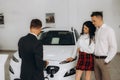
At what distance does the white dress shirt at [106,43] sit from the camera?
5141mm

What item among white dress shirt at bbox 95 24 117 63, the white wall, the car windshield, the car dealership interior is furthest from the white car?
the white wall

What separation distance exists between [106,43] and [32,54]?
4.80ft

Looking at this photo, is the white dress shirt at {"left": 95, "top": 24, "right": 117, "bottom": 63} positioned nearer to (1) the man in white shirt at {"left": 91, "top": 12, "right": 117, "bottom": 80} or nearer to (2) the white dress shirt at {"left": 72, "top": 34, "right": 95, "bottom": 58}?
(1) the man in white shirt at {"left": 91, "top": 12, "right": 117, "bottom": 80}

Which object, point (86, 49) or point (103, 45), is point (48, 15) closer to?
point (86, 49)

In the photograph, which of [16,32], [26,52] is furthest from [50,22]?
[26,52]

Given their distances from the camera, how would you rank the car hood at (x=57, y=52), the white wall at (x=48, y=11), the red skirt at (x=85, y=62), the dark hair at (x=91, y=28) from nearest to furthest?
the dark hair at (x=91, y=28)
the red skirt at (x=85, y=62)
the car hood at (x=57, y=52)
the white wall at (x=48, y=11)

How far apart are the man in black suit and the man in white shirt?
1206 millimetres

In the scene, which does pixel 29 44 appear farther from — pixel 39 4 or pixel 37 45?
pixel 39 4

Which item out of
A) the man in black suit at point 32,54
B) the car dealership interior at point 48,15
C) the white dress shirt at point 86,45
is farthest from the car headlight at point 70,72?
the car dealership interior at point 48,15

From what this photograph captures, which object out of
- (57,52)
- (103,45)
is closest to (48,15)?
(57,52)

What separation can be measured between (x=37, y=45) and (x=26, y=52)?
21 centimetres

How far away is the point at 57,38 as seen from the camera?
25.0ft

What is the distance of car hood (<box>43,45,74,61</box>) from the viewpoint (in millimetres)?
6511

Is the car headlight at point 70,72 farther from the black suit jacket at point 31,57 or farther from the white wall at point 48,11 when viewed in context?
the white wall at point 48,11
